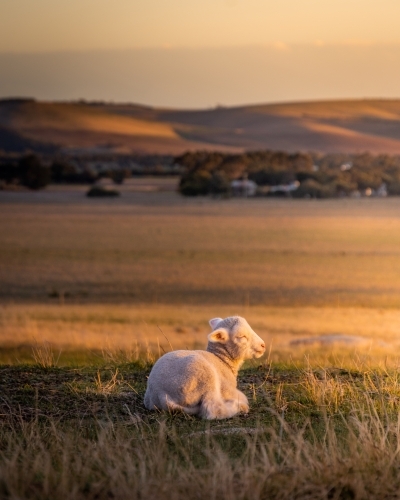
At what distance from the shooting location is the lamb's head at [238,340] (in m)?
9.05

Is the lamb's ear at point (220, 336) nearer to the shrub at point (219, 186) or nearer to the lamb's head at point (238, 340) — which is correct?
the lamb's head at point (238, 340)

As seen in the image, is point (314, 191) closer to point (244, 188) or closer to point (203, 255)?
point (244, 188)

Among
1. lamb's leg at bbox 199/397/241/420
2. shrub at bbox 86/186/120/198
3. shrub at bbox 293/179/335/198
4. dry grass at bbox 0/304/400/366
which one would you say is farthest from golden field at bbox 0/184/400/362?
shrub at bbox 293/179/335/198

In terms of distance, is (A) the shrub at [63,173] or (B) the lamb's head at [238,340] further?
(A) the shrub at [63,173]

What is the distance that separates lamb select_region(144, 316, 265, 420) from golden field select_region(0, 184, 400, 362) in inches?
66.9

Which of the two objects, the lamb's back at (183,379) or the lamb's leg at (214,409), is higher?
the lamb's back at (183,379)

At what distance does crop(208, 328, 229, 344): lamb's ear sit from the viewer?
8945 millimetres

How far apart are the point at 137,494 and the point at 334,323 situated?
28312 mm

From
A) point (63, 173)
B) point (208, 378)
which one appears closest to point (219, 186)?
point (63, 173)

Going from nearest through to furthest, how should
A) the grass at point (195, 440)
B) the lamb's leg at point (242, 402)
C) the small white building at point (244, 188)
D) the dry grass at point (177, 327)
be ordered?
the grass at point (195, 440), the lamb's leg at point (242, 402), the dry grass at point (177, 327), the small white building at point (244, 188)

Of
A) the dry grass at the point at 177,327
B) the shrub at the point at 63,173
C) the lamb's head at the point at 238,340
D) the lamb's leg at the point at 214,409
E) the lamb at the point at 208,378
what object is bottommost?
the shrub at the point at 63,173

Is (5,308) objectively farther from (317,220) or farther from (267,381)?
(317,220)

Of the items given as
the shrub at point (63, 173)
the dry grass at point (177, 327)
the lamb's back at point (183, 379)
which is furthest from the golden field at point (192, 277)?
the shrub at point (63, 173)

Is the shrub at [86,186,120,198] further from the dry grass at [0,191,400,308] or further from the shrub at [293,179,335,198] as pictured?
the shrub at [293,179,335,198]
